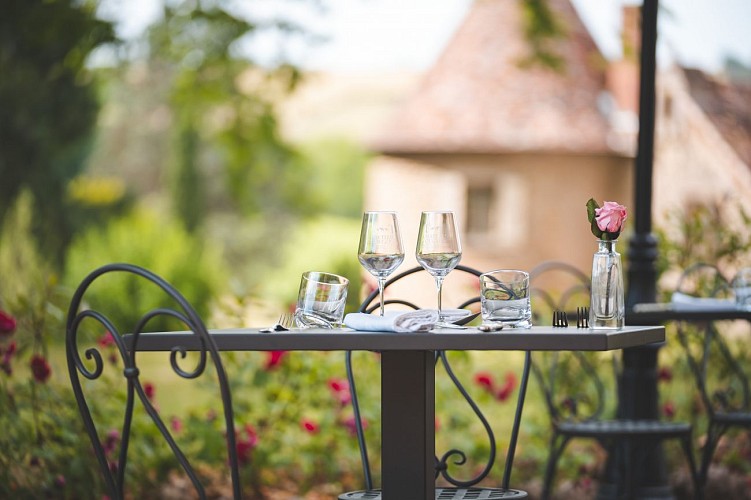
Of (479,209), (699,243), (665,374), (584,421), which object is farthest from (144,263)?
(584,421)

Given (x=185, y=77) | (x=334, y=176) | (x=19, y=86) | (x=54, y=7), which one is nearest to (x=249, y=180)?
(x=185, y=77)

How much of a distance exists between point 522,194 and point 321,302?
1662 cm

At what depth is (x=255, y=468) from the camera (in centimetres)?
501

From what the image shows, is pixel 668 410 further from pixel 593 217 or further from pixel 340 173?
pixel 340 173

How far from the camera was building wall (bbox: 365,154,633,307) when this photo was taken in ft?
61.9

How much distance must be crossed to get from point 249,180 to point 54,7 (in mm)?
3952

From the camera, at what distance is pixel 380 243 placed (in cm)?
256

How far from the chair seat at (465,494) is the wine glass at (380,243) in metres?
0.60

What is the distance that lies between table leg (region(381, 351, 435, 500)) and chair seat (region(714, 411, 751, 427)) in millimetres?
2427

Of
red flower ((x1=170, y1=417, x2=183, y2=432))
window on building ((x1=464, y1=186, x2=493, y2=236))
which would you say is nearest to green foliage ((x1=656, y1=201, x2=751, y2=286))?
red flower ((x1=170, y1=417, x2=183, y2=432))

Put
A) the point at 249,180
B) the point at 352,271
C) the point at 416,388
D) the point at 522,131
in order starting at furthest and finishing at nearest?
the point at 352,271 → the point at 522,131 → the point at 249,180 → the point at 416,388

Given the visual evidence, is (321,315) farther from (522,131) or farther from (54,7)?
(522,131)

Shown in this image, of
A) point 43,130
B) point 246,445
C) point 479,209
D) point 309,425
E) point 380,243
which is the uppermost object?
point 43,130

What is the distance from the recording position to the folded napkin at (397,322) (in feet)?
7.67
